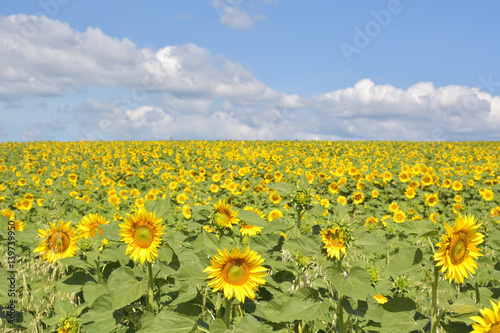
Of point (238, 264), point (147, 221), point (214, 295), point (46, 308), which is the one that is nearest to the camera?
point (238, 264)

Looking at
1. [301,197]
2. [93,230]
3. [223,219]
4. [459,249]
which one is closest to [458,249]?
[459,249]

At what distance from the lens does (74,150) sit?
1902cm

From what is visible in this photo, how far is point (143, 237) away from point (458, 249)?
1.73 m

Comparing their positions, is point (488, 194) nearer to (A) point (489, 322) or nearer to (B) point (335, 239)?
(A) point (489, 322)

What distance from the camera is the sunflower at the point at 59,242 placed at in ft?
10.3

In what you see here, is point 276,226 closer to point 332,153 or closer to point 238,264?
point 238,264

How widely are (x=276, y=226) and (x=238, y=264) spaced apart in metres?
0.71

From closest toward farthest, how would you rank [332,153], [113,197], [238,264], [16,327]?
[238,264]
[16,327]
[113,197]
[332,153]

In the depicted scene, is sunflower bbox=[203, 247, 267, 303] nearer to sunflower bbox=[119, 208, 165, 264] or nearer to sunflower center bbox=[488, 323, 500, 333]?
sunflower bbox=[119, 208, 165, 264]

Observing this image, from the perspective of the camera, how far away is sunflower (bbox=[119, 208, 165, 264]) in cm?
224


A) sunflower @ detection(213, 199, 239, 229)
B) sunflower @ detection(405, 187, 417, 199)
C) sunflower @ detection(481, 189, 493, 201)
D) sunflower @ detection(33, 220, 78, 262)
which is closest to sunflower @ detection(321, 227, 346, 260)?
sunflower @ detection(213, 199, 239, 229)

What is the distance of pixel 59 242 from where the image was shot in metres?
3.16

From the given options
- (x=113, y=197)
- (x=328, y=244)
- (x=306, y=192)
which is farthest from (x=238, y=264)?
(x=113, y=197)

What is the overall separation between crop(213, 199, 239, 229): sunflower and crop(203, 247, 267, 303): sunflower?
49cm
